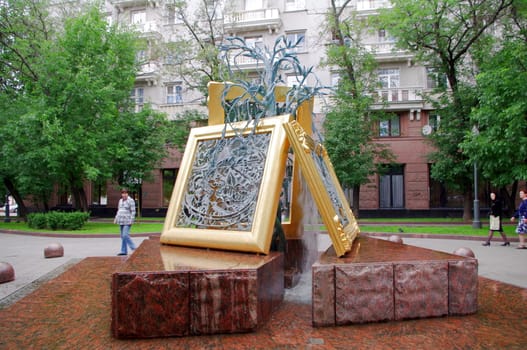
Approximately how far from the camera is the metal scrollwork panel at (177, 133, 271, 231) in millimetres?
4789

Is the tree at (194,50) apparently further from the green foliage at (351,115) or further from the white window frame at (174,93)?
the green foliage at (351,115)

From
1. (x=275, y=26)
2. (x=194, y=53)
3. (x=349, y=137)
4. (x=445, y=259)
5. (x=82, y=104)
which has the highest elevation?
(x=275, y=26)

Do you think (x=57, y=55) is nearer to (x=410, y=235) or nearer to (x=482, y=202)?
(x=410, y=235)

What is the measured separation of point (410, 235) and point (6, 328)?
555 inches

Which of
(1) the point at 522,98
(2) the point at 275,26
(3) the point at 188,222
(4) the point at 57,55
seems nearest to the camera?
(3) the point at 188,222

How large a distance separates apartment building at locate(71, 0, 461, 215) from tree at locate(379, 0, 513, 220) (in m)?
3.38

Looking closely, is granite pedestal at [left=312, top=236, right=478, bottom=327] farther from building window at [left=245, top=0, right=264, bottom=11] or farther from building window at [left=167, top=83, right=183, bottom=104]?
building window at [left=245, top=0, right=264, bottom=11]

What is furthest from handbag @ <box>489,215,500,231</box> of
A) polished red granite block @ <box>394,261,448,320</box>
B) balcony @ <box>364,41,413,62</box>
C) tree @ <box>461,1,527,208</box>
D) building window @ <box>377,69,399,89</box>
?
building window @ <box>377,69,399,89</box>

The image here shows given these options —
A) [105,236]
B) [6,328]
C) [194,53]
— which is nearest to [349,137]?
[194,53]

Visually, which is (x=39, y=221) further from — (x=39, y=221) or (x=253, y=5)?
(x=253, y=5)

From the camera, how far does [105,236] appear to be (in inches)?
643

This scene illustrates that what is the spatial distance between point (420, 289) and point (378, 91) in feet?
74.3

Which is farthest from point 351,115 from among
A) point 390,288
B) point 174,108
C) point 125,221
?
point 390,288

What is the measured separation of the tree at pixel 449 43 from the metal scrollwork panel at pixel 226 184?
1534 cm
